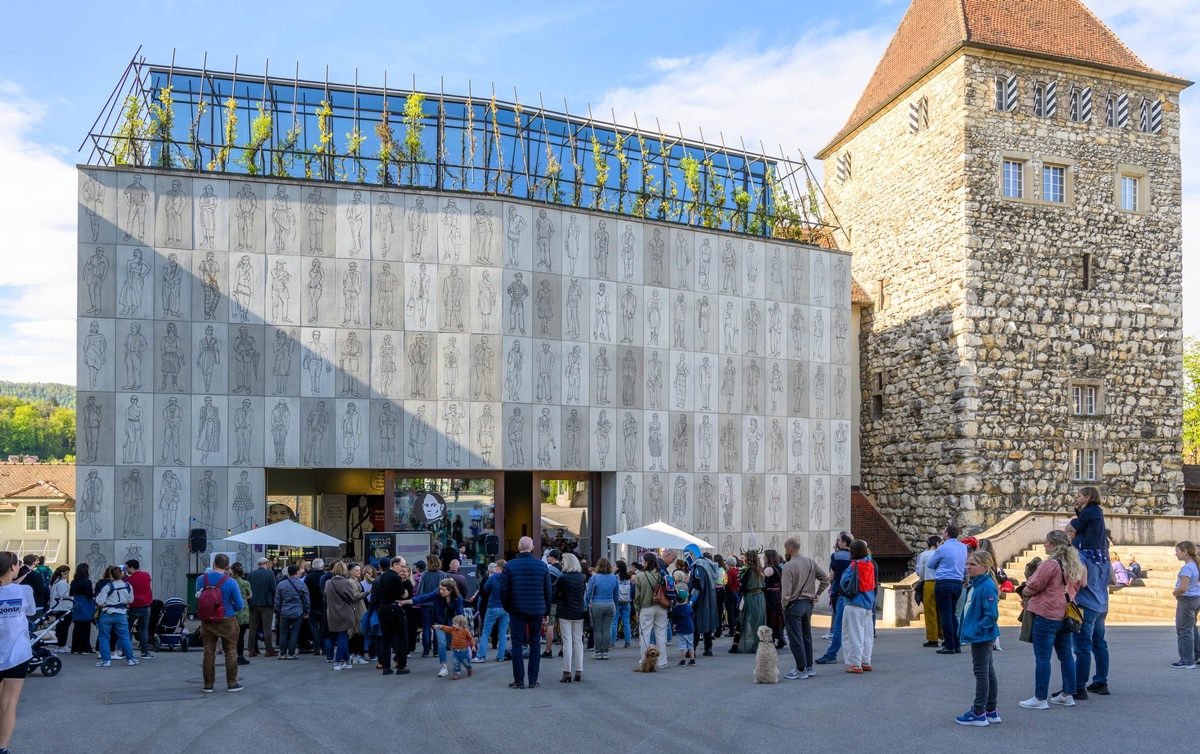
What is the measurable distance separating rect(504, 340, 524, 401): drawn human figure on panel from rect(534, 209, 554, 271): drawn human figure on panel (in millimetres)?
→ 2148

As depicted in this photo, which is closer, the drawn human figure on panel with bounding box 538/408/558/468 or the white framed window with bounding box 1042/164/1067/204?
the drawn human figure on panel with bounding box 538/408/558/468

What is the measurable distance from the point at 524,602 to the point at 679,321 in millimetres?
16109

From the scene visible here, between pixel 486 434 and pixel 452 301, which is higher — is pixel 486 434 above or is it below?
below

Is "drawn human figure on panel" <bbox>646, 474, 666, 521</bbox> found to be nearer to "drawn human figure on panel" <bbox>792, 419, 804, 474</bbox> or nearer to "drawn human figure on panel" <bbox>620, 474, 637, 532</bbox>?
"drawn human figure on panel" <bbox>620, 474, 637, 532</bbox>

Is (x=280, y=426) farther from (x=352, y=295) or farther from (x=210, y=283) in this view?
(x=210, y=283)

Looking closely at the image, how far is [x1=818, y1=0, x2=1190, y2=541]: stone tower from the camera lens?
32.8 meters

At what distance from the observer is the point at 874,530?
35531 millimetres

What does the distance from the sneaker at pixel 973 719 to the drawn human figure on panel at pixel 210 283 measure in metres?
19.1

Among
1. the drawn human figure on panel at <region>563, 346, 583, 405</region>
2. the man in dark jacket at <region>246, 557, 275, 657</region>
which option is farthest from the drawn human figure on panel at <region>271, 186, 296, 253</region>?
the man in dark jacket at <region>246, 557, 275, 657</region>

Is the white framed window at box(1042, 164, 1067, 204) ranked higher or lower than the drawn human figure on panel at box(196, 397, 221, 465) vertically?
higher

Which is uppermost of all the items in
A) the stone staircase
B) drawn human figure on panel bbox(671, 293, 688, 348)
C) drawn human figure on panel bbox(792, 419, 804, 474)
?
drawn human figure on panel bbox(671, 293, 688, 348)

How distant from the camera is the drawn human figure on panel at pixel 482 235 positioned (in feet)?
85.6

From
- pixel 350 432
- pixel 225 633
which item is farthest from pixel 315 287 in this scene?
pixel 225 633

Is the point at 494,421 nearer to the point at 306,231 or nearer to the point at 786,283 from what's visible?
the point at 306,231
